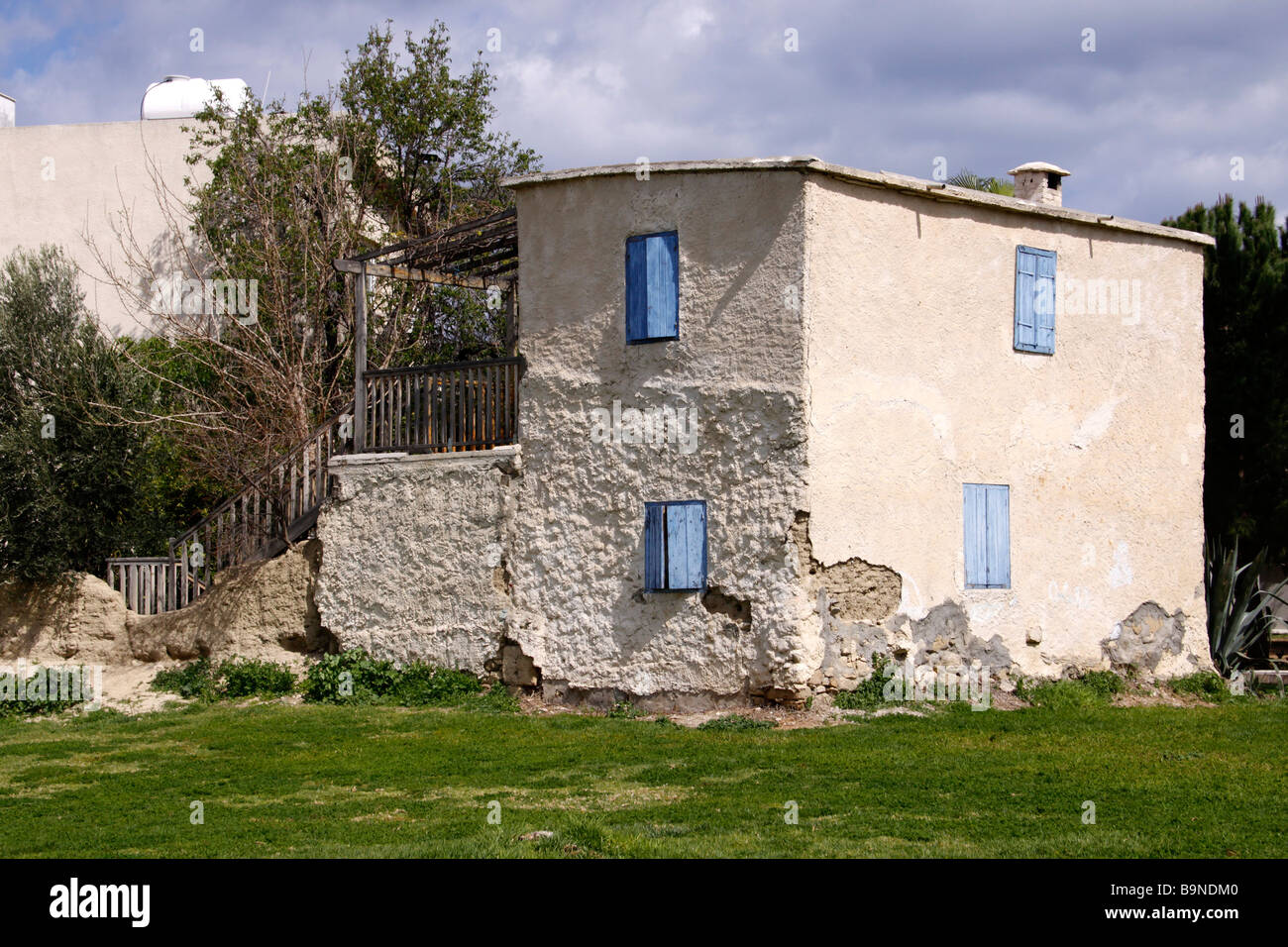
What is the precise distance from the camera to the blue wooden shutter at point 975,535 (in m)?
14.1

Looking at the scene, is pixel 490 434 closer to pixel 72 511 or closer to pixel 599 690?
pixel 599 690

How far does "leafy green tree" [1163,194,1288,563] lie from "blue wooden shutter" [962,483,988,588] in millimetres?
4931

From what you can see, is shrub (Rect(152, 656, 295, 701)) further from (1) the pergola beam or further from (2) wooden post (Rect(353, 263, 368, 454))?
(1) the pergola beam

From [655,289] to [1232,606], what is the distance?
343 inches

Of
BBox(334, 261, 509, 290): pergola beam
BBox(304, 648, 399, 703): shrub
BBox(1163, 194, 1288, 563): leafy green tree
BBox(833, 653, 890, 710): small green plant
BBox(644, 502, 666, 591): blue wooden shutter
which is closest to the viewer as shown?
BBox(833, 653, 890, 710): small green plant

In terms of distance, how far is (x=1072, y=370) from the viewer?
15086 millimetres

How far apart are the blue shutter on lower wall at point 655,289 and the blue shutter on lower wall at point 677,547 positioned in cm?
179

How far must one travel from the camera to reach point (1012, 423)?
1459cm

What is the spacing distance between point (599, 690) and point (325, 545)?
3.83 meters

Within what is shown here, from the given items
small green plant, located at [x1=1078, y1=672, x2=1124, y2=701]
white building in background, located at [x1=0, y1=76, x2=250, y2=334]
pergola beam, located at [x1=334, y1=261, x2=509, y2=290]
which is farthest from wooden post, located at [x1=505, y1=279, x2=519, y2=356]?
white building in background, located at [x1=0, y1=76, x2=250, y2=334]

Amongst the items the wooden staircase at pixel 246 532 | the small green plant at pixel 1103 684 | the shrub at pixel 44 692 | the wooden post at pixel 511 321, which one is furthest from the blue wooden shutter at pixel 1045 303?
the shrub at pixel 44 692

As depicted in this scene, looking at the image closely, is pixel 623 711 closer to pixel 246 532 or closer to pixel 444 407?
pixel 444 407

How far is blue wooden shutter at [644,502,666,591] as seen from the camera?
44.8 ft
